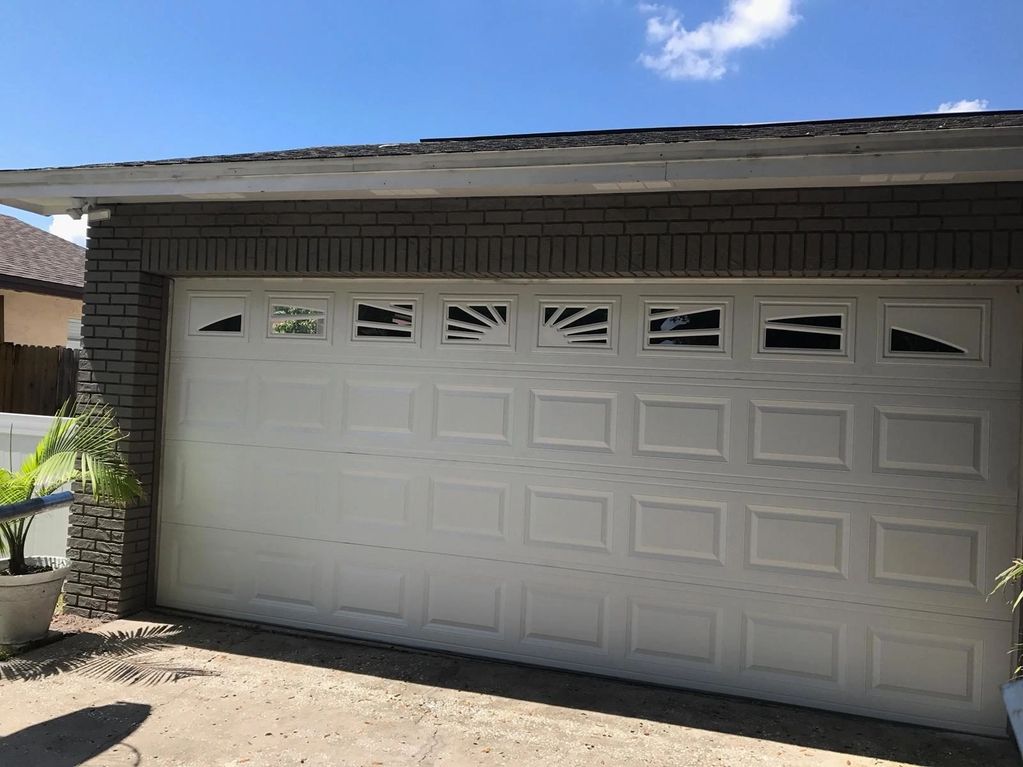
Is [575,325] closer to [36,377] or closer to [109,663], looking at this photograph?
[109,663]

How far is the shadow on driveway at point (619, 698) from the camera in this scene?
371cm

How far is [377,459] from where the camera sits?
5.00 meters

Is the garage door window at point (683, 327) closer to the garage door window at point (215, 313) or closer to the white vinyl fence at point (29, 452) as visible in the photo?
the garage door window at point (215, 313)

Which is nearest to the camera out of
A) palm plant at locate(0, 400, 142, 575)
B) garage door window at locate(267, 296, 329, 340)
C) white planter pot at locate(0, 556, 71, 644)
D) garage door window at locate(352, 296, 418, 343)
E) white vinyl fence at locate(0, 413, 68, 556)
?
white planter pot at locate(0, 556, 71, 644)

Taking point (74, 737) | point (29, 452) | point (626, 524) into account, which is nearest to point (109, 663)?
point (74, 737)

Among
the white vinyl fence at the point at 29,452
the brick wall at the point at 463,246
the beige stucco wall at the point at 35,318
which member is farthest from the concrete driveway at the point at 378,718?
the beige stucco wall at the point at 35,318

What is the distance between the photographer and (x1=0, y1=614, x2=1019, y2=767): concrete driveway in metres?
3.48

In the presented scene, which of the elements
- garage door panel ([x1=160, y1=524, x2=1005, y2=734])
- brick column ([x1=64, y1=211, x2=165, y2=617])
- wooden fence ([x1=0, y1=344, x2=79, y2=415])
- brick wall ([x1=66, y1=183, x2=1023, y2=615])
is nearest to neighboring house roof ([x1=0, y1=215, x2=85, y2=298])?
wooden fence ([x1=0, y1=344, x2=79, y2=415])

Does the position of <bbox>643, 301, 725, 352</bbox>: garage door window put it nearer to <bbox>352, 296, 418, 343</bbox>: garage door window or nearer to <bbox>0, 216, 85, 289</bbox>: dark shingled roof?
<bbox>352, 296, 418, 343</bbox>: garage door window

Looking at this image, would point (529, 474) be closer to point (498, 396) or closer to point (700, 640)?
point (498, 396)

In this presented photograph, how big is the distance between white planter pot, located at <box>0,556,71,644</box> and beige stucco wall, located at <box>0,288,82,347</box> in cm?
752

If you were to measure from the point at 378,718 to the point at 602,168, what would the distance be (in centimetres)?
311

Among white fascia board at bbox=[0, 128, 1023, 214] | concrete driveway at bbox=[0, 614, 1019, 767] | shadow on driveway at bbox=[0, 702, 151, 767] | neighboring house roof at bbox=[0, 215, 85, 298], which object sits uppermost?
neighboring house roof at bbox=[0, 215, 85, 298]

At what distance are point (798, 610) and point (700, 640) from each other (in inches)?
23.1
